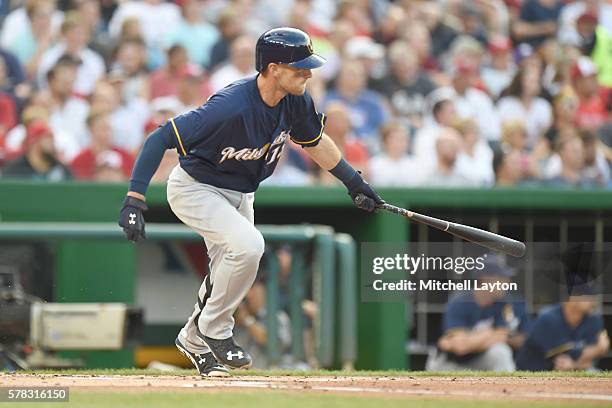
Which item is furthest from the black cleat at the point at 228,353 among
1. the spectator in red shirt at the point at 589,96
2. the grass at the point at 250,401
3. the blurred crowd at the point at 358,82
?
the spectator in red shirt at the point at 589,96

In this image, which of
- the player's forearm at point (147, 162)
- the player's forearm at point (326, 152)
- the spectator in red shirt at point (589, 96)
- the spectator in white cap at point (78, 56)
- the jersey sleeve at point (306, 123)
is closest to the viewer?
the player's forearm at point (147, 162)

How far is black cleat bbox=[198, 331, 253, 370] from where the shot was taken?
588 centimetres

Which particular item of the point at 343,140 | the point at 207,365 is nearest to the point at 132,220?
the point at 207,365

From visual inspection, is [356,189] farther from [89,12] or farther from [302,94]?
[89,12]

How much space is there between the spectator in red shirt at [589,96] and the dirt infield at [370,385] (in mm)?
6143

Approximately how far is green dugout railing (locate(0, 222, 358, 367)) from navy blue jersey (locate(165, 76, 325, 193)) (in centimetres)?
279

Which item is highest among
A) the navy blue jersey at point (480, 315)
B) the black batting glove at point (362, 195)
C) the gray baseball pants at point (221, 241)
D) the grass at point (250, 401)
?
the black batting glove at point (362, 195)

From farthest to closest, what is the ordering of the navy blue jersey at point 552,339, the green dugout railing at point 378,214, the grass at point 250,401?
1. the green dugout railing at point 378,214
2. the navy blue jersey at point 552,339
3. the grass at point 250,401

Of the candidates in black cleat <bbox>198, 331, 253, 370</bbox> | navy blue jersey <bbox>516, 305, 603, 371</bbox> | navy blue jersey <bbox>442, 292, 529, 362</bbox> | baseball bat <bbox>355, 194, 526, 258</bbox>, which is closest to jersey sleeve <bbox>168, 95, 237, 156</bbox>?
black cleat <bbox>198, 331, 253, 370</bbox>

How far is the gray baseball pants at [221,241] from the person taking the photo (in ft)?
19.0

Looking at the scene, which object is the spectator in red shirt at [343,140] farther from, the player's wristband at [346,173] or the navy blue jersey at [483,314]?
the player's wristband at [346,173]

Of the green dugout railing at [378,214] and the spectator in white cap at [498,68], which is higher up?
the spectator in white cap at [498,68]

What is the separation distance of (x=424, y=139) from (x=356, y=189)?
4.26 meters

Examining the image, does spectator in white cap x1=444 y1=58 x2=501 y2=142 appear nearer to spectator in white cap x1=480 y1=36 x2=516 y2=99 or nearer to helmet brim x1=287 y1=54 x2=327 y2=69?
spectator in white cap x1=480 y1=36 x2=516 y2=99
